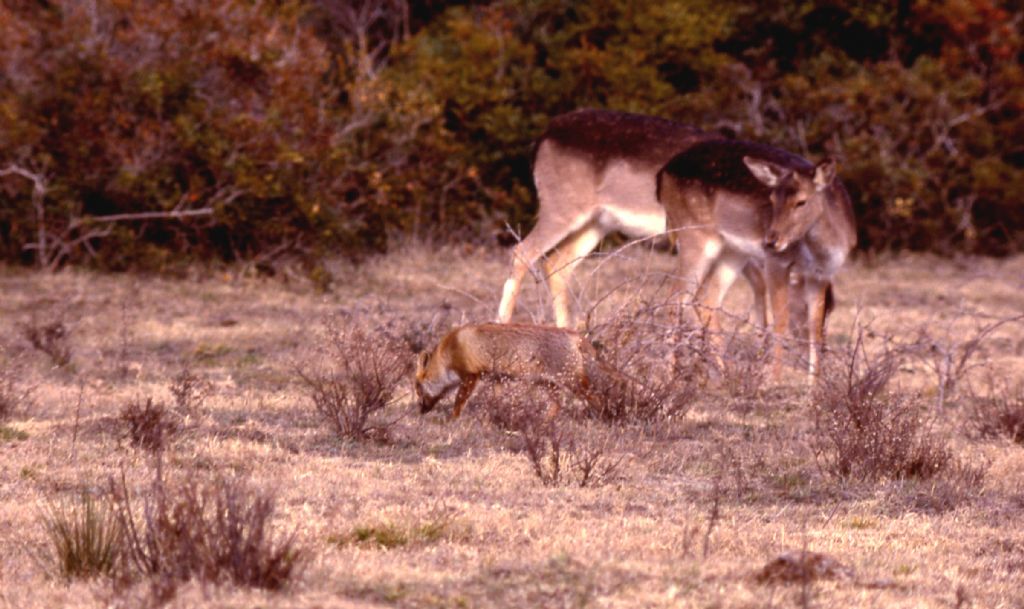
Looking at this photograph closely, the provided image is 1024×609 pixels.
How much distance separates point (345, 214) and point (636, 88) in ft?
14.1

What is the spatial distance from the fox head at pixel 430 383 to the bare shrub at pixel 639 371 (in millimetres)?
844

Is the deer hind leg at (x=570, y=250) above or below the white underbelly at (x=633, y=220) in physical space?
below

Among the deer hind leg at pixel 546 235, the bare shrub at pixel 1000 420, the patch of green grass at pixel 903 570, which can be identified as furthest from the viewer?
the deer hind leg at pixel 546 235

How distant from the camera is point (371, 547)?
21.6ft

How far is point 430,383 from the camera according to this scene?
→ 9742 millimetres

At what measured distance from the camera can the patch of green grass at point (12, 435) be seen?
8820 mm

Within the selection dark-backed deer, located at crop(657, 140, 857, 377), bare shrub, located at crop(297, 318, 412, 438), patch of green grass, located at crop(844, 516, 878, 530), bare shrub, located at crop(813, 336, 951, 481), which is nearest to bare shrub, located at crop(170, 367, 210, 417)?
bare shrub, located at crop(297, 318, 412, 438)

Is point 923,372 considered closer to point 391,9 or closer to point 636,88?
point 636,88

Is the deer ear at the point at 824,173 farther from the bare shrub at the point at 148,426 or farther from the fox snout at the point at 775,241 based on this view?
the bare shrub at the point at 148,426

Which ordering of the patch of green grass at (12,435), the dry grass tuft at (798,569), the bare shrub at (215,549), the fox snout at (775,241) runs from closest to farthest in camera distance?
the bare shrub at (215,549) → the dry grass tuft at (798,569) → the patch of green grass at (12,435) → the fox snout at (775,241)

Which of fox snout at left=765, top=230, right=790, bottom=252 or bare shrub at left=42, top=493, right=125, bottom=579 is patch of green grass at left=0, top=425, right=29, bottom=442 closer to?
bare shrub at left=42, top=493, right=125, bottom=579

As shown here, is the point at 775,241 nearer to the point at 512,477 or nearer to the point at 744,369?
the point at 744,369

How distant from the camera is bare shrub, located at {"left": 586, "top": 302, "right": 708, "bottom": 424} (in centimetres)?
975

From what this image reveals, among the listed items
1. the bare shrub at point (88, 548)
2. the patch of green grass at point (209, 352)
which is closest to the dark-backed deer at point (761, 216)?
the patch of green grass at point (209, 352)
